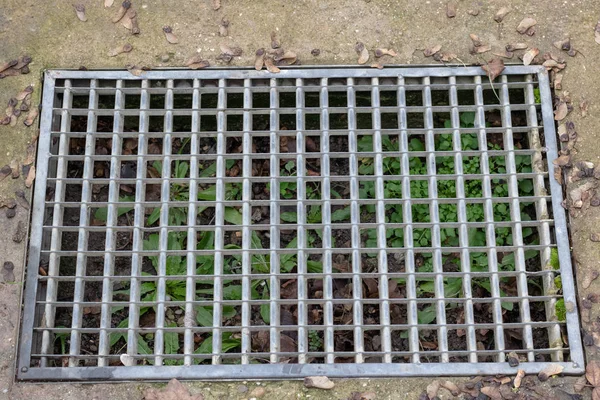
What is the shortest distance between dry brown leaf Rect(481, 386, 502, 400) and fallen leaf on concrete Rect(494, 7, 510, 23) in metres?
1.73

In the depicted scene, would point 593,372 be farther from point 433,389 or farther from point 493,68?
point 493,68

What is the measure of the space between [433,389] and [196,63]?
183 cm

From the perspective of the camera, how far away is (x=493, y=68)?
115 inches

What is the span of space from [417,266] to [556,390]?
82 centimetres

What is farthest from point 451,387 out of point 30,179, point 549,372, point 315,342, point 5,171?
point 5,171

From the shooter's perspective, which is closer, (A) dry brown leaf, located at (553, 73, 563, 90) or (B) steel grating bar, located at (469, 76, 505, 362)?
(B) steel grating bar, located at (469, 76, 505, 362)

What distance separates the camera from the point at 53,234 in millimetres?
2754

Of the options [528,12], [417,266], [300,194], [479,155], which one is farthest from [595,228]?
[300,194]

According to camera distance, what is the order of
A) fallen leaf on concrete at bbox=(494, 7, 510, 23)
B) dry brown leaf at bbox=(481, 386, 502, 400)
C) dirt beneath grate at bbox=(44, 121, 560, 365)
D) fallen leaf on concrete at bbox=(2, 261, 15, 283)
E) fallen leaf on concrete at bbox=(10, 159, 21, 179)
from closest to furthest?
1. dry brown leaf at bbox=(481, 386, 502, 400)
2. fallen leaf on concrete at bbox=(2, 261, 15, 283)
3. fallen leaf on concrete at bbox=(10, 159, 21, 179)
4. dirt beneath grate at bbox=(44, 121, 560, 365)
5. fallen leaf on concrete at bbox=(494, 7, 510, 23)

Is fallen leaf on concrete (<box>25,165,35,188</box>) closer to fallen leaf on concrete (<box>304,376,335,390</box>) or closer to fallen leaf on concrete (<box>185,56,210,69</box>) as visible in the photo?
fallen leaf on concrete (<box>185,56,210,69</box>)

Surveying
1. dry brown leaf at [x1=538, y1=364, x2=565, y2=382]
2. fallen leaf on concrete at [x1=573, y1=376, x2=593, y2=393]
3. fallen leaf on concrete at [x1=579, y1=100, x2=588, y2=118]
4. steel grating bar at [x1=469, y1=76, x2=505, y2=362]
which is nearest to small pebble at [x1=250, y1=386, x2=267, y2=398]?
steel grating bar at [x1=469, y1=76, x2=505, y2=362]

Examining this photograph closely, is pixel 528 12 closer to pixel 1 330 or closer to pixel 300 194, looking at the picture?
pixel 300 194

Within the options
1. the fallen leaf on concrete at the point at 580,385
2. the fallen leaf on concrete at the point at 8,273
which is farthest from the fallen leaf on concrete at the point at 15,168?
the fallen leaf on concrete at the point at 580,385

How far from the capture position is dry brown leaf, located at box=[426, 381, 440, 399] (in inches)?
102
